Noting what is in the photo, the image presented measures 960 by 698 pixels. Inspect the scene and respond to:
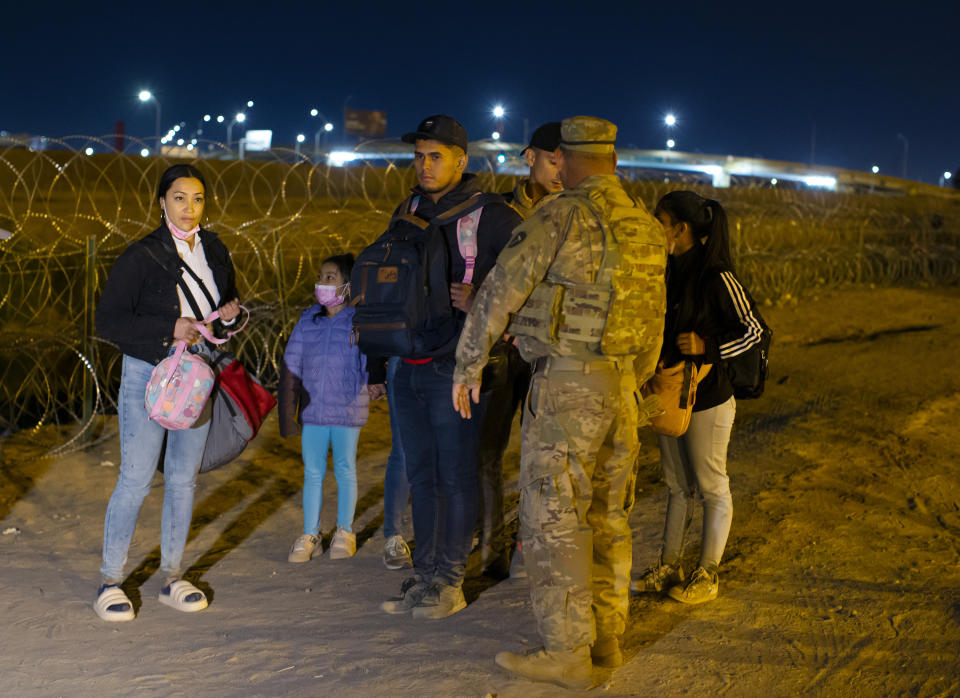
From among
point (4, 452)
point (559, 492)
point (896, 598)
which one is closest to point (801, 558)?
point (896, 598)

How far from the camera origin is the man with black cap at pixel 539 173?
4.15 m

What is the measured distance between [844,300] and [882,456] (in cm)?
837

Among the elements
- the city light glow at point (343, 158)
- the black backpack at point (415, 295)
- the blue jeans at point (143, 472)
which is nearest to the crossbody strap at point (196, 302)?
the blue jeans at point (143, 472)

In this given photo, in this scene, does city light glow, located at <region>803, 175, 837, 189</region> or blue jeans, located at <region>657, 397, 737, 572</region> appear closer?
blue jeans, located at <region>657, 397, 737, 572</region>

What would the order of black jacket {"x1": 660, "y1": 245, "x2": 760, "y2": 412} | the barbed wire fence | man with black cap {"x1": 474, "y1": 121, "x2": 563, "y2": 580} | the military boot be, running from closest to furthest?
the military boot
black jacket {"x1": 660, "y1": 245, "x2": 760, "y2": 412}
man with black cap {"x1": 474, "y1": 121, "x2": 563, "y2": 580}
the barbed wire fence

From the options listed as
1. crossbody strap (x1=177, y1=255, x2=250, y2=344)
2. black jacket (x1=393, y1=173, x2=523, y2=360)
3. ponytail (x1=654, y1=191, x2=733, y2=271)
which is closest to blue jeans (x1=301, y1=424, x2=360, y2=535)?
crossbody strap (x1=177, y1=255, x2=250, y2=344)

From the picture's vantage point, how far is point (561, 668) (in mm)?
3189

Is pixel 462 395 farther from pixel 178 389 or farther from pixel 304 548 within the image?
pixel 304 548

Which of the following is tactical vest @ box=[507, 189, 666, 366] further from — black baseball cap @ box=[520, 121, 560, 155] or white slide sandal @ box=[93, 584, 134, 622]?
white slide sandal @ box=[93, 584, 134, 622]

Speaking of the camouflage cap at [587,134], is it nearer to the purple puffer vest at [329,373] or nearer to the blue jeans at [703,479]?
the blue jeans at [703,479]

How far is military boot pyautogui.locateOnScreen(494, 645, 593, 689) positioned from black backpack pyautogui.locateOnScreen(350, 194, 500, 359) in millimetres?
1136

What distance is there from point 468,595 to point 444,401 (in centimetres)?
92

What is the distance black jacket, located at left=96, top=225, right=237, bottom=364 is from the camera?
359cm

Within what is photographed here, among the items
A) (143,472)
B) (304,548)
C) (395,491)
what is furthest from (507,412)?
(143,472)
